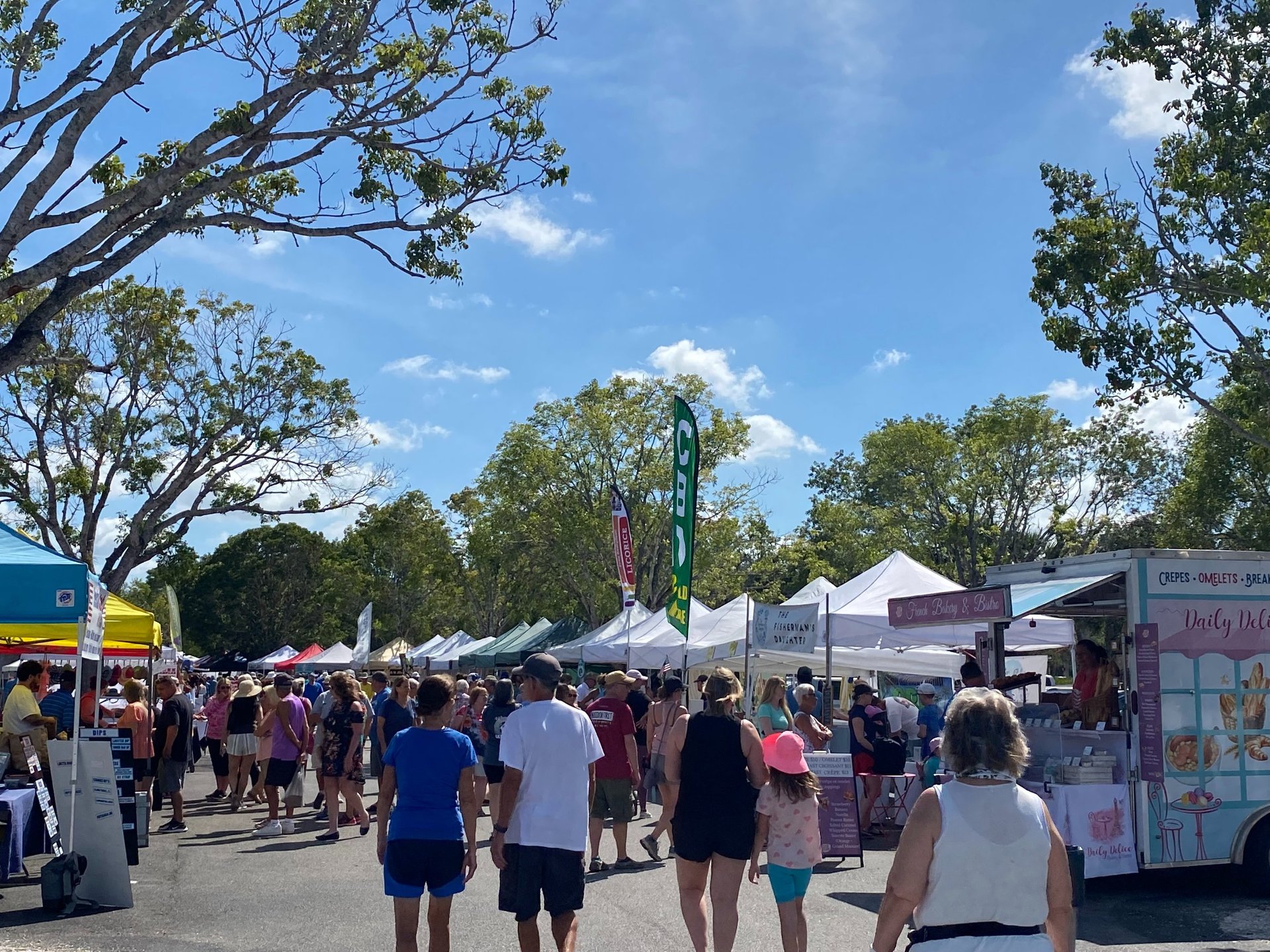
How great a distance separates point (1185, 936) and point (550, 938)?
14.1 feet

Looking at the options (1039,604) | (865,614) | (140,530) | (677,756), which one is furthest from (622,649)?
(677,756)

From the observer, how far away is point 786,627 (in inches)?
581

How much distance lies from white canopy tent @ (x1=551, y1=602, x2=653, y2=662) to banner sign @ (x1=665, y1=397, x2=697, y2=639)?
28.4 ft

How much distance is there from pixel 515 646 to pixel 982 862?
30.5 metres

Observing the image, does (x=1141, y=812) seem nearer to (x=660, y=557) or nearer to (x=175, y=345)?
(x=175, y=345)

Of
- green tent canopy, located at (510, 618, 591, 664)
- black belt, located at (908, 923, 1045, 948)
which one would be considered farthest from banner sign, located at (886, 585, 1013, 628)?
green tent canopy, located at (510, 618, 591, 664)

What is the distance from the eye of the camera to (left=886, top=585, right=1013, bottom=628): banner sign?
9.87m

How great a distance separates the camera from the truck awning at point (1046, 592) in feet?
30.2

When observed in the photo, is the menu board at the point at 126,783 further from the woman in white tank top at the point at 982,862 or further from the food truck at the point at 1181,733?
the woman in white tank top at the point at 982,862

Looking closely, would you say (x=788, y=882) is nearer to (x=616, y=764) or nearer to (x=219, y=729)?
(x=616, y=764)

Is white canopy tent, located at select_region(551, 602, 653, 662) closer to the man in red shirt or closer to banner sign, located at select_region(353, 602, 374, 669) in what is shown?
banner sign, located at select_region(353, 602, 374, 669)

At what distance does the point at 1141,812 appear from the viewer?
348 inches

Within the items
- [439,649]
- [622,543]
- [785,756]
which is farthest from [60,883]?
[439,649]

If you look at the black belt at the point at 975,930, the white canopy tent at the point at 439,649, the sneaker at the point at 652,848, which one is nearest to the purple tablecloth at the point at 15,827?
the sneaker at the point at 652,848
